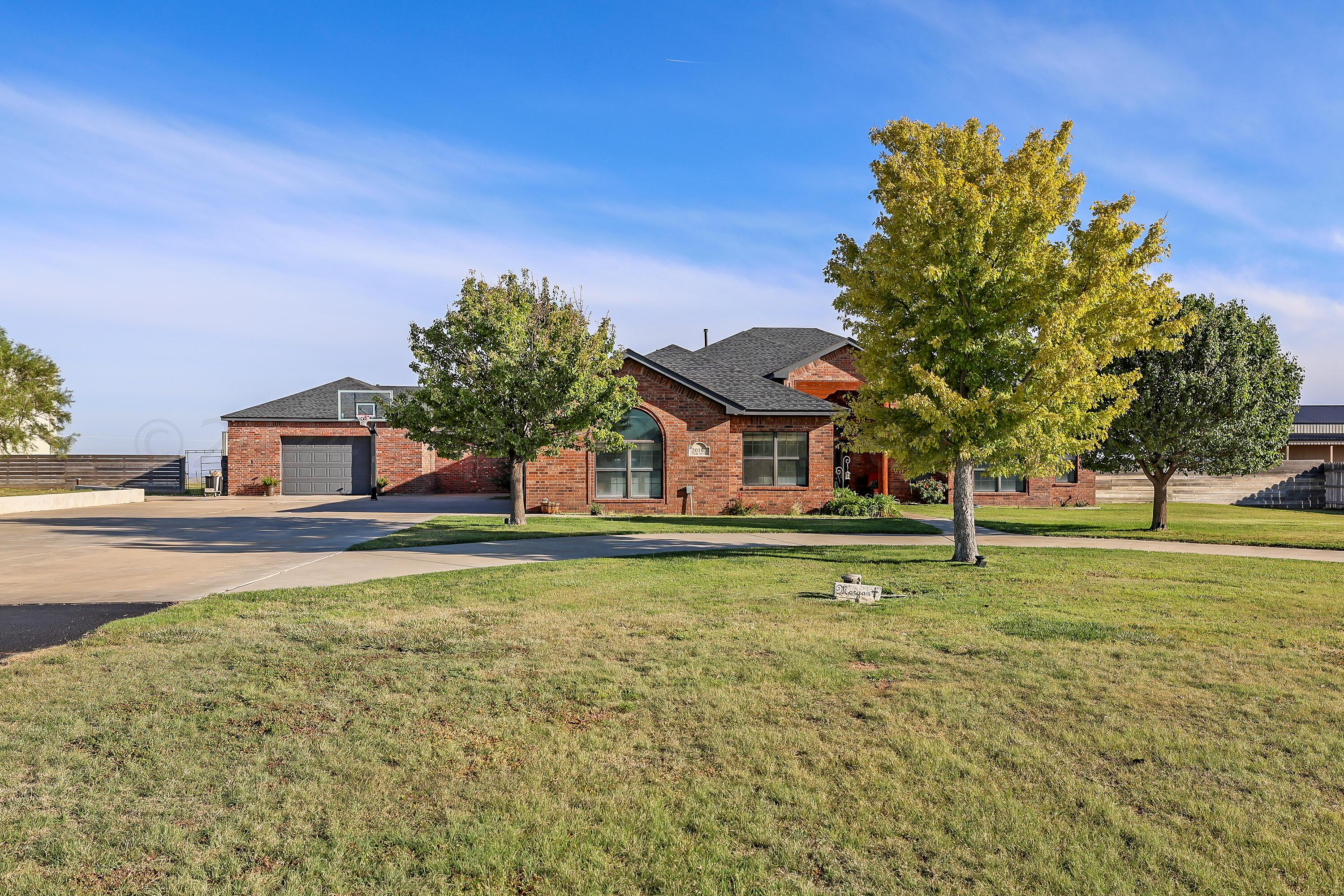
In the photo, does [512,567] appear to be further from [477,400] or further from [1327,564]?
[1327,564]

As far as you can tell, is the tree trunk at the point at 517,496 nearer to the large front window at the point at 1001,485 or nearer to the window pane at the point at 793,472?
the window pane at the point at 793,472

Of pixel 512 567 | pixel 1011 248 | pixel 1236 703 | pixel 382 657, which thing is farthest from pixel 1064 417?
pixel 382 657

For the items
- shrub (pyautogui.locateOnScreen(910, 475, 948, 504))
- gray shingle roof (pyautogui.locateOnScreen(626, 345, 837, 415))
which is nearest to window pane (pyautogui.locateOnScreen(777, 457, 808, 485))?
gray shingle roof (pyautogui.locateOnScreen(626, 345, 837, 415))

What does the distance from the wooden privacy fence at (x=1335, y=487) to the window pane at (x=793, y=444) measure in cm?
2241

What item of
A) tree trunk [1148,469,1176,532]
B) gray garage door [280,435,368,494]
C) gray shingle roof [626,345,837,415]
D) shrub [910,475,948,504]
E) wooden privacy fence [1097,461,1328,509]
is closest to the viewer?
tree trunk [1148,469,1176,532]

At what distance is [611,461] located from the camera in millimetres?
24391

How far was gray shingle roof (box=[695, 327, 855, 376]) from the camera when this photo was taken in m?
30.7

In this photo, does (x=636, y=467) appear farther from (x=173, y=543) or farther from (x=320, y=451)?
(x=320, y=451)

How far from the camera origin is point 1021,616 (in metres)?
8.81

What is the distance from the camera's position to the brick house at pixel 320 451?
35.0 meters

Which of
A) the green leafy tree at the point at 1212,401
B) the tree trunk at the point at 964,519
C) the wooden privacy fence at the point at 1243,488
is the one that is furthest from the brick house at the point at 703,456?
the tree trunk at the point at 964,519

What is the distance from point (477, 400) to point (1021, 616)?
42.2 feet

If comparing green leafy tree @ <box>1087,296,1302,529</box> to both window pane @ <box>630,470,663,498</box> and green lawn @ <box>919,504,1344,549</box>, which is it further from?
window pane @ <box>630,470,663,498</box>

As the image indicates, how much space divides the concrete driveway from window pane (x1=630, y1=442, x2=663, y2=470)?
17.2 ft
